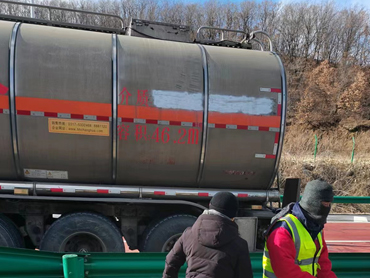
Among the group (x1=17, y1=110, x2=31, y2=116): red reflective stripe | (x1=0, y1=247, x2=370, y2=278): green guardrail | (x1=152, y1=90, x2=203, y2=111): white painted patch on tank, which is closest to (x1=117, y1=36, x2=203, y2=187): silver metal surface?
(x1=152, y1=90, x2=203, y2=111): white painted patch on tank

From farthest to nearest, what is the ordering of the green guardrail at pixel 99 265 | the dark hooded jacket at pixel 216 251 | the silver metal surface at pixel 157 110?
the silver metal surface at pixel 157 110 → the green guardrail at pixel 99 265 → the dark hooded jacket at pixel 216 251

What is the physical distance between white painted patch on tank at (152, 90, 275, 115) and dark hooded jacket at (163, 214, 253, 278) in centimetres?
247

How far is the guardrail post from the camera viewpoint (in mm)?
2322

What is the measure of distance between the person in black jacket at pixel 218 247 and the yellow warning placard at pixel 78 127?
8.17ft

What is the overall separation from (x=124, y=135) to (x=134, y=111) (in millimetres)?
377

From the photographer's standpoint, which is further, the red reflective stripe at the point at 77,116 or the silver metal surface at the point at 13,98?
the red reflective stripe at the point at 77,116

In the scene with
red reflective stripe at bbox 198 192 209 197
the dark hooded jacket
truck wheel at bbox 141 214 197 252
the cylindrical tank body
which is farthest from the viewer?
red reflective stripe at bbox 198 192 209 197

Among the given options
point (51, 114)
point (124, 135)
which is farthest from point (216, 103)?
point (51, 114)

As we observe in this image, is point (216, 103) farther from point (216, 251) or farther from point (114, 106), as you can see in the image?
point (216, 251)

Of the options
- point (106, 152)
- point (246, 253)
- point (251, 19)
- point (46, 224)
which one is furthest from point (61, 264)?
point (251, 19)

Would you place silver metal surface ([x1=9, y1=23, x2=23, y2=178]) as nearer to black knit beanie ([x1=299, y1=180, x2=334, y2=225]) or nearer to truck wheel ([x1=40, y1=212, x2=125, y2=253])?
truck wheel ([x1=40, y1=212, x2=125, y2=253])

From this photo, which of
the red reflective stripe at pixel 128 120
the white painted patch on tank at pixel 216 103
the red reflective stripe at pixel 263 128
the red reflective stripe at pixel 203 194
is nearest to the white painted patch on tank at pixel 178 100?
the white painted patch on tank at pixel 216 103

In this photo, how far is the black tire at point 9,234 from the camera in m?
3.90

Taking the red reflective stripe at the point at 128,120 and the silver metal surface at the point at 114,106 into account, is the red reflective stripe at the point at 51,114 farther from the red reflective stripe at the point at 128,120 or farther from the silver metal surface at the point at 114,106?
the red reflective stripe at the point at 128,120
